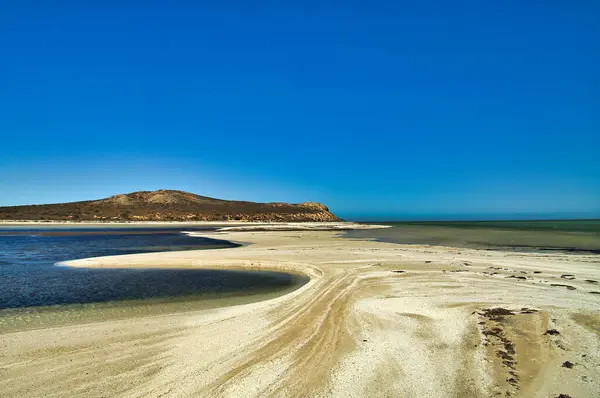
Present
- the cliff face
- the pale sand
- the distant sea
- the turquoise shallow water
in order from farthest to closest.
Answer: the cliff face → the distant sea → the turquoise shallow water → the pale sand

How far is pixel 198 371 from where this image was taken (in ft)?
21.7

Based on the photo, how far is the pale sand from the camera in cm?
603

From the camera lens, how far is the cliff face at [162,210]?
10100 centimetres

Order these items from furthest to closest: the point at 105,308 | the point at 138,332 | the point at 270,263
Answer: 1. the point at 270,263
2. the point at 105,308
3. the point at 138,332

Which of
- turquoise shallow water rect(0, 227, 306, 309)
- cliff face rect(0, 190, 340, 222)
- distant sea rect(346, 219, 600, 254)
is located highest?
cliff face rect(0, 190, 340, 222)

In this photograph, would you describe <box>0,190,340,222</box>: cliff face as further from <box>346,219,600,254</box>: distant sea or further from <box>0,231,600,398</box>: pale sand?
<box>0,231,600,398</box>: pale sand

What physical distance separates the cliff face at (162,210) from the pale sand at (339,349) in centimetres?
9568

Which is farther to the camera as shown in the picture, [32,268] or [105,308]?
[32,268]

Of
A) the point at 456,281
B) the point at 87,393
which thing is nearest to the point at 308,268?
the point at 456,281

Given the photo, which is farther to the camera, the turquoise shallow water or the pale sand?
the turquoise shallow water

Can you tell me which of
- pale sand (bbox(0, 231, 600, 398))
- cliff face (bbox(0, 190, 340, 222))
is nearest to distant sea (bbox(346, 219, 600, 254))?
pale sand (bbox(0, 231, 600, 398))

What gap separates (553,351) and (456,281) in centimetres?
739

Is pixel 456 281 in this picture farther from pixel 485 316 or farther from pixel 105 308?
pixel 105 308

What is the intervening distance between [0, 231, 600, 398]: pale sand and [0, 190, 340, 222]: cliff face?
314 feet
